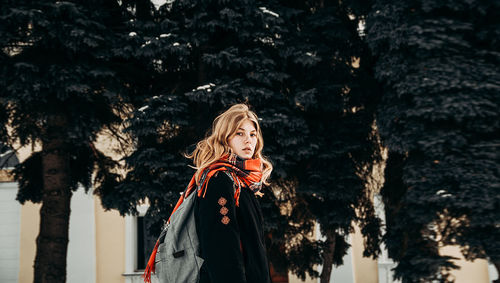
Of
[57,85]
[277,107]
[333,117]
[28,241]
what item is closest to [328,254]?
[333,117]

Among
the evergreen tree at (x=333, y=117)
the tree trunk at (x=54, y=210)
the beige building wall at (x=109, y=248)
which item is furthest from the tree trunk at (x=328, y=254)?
the beige building wall at (x=109, y=248)

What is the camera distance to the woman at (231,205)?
86.1 inches

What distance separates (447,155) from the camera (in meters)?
6.45

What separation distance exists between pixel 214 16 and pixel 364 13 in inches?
90.5

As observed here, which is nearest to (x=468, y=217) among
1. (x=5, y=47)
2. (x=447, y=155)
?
(x=447, y=155)

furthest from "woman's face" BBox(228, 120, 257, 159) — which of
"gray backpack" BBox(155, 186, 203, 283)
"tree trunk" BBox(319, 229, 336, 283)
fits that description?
"tree trunk" BBox(319, 229, 336, 283)

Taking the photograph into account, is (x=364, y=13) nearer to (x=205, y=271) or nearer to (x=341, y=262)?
(x=341, y=262)

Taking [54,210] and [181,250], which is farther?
[54,210]

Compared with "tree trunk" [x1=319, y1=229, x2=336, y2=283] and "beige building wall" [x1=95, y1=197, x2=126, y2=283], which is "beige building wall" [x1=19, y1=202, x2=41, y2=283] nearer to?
"beige building wall" [x1=95, y1=197, x2=126, y2=283]

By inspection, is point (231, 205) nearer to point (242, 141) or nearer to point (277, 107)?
point (242, 141)

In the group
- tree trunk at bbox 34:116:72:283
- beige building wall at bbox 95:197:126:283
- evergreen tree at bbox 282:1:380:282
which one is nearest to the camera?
evergreen tree at bbox 282:1:380:282

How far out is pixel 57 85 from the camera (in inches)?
276

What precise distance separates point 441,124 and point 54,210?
19.2 feet

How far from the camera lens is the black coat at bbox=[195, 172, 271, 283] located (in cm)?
217
